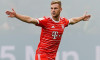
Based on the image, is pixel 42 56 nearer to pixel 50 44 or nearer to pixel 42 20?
pixel 50 44

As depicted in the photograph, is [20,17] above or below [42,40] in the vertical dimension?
above

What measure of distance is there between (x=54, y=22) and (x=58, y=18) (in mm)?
206

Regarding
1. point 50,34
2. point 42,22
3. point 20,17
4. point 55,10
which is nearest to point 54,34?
point 50,34

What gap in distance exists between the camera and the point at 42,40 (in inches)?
411

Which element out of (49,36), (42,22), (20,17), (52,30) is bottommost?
(49,36)

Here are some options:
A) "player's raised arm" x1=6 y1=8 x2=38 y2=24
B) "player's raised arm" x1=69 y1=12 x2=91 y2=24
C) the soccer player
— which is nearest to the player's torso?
the soccer player

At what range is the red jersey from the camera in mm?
10273

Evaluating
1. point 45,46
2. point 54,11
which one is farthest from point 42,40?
point 54,11

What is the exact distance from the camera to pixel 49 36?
33.9 ft

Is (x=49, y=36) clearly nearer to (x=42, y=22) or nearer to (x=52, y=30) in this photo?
(x=52, y=30)

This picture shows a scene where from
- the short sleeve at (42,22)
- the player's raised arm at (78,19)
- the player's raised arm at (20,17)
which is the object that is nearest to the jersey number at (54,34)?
the short sleeve at (42,22)

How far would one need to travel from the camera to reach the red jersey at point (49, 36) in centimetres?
1027

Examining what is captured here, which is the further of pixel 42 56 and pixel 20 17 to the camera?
pixel 42 56

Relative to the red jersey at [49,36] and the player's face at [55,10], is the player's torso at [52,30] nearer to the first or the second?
the red jersey at [49,36]
